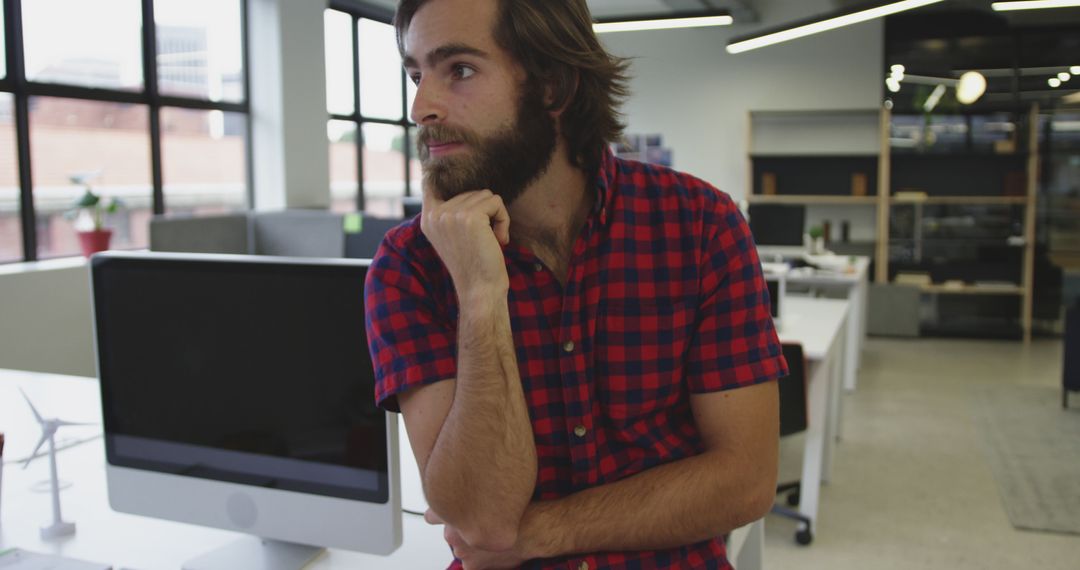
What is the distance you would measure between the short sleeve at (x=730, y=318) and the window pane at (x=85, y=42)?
4.56 meters

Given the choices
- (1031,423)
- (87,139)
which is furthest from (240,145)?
(1031,423)

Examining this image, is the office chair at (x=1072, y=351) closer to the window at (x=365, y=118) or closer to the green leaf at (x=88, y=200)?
the window at (x=365, y=118)

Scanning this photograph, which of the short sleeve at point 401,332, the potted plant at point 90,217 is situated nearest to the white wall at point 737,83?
the potted plant at point 90,217

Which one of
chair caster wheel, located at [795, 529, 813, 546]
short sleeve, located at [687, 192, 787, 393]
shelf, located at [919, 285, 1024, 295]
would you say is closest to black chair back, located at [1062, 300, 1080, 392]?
chair caster wheel, located at [795, 529, 813, 546]

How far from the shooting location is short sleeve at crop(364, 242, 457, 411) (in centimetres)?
116

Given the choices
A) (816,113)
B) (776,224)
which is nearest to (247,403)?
(776,224)

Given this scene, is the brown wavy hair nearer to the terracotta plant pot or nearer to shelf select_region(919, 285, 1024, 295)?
the terracotta plant pot

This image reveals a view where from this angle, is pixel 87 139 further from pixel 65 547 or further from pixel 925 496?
pixel 925 496

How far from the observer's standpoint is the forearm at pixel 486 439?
113 centimetres

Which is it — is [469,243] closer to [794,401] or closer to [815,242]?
[794,401]

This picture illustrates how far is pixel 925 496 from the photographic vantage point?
3785 mm

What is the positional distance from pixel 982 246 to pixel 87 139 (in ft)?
23.6

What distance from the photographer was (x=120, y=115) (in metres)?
5.25

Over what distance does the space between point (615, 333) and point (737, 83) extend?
774cm
